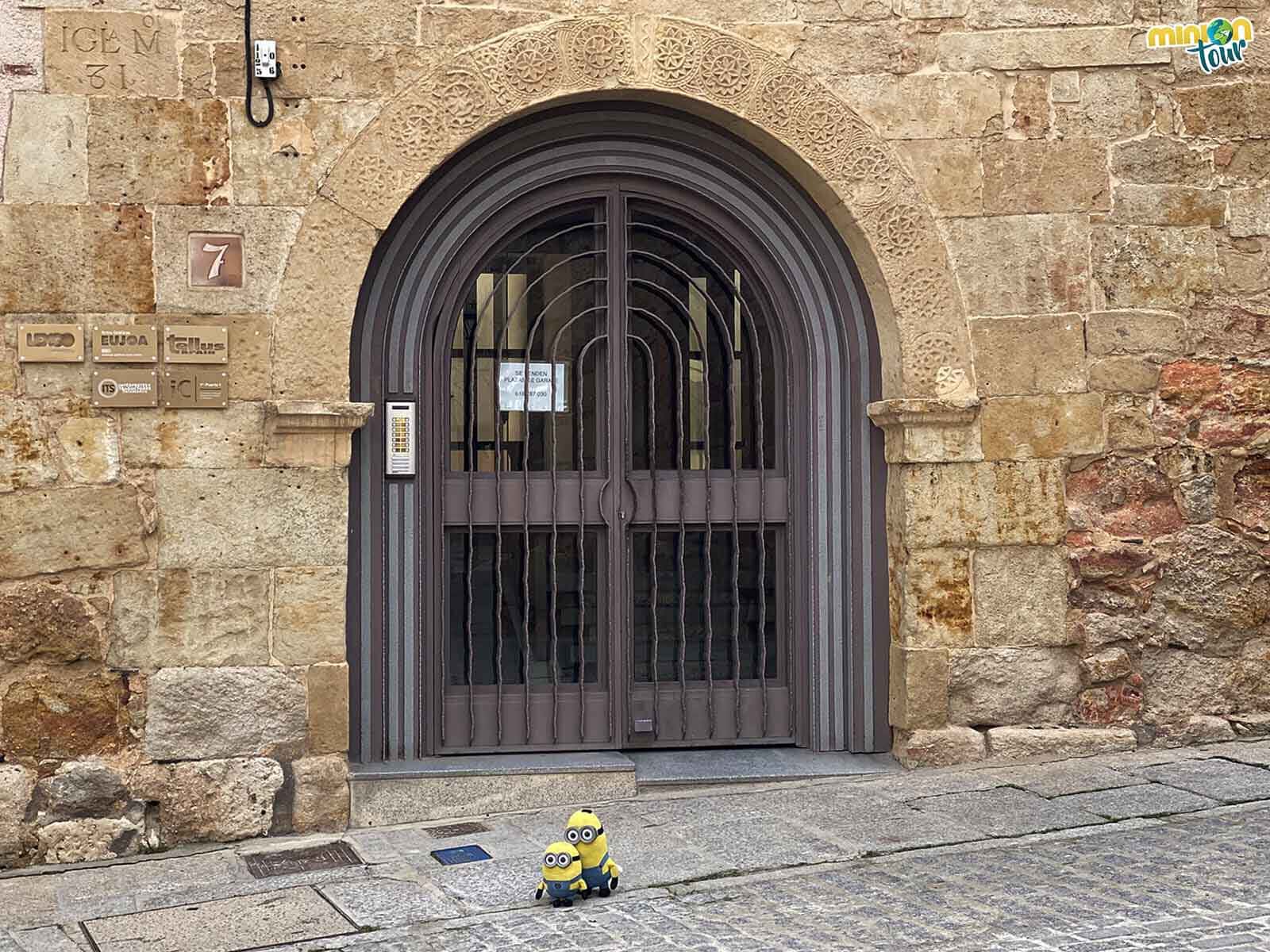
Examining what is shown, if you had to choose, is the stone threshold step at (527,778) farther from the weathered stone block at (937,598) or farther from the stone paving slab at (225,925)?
the stone paving slab at (225,925)

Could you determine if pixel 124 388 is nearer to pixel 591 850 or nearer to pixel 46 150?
pixel 46 150

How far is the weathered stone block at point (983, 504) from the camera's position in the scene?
5.88 m

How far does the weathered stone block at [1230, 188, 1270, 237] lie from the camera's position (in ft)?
19.6

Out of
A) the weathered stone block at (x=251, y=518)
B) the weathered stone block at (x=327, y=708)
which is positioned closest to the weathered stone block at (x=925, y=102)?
the weathered stone block at (x=251, y=518)

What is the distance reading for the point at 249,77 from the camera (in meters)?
5.44

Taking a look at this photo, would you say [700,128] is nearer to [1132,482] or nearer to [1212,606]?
[1132,482]

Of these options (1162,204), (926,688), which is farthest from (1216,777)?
(1162,204)

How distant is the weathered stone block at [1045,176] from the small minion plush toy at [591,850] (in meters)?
3.05

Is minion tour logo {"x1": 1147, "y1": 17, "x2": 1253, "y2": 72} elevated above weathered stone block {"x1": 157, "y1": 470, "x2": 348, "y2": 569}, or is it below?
above

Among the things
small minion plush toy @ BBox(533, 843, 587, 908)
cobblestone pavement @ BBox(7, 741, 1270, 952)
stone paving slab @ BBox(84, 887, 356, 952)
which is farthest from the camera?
small minion plush toy @ BBox(533, 843, 587, 908)

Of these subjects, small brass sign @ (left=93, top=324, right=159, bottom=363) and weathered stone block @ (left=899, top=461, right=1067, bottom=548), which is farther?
weathered stone block @ (left=899, top=461, right=1067, bottom=548)

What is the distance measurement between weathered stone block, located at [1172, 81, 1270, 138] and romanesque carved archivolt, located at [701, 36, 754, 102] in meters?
1.80

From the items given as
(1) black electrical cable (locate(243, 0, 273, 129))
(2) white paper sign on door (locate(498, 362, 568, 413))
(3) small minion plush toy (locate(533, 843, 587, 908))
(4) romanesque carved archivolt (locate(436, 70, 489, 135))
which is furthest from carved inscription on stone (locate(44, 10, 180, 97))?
(3) small minion plush toy (locate(533, 843, 587, 908))

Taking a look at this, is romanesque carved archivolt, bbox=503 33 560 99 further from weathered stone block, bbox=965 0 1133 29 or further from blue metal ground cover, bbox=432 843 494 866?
blue metal ground cover, bbox=432 843 494 866
